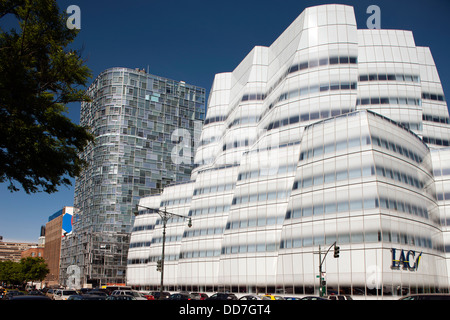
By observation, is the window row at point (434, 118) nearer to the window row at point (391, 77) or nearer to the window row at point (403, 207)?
the window row at point (391, 77)

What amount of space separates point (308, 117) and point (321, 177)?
14919 millimetres

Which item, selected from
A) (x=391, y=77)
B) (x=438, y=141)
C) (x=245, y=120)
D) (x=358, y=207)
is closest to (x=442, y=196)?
(x=438, y=141)

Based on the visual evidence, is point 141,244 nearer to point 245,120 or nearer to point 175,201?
point 175,201

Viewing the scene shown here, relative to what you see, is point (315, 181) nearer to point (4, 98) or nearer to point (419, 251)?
point (419, 251)

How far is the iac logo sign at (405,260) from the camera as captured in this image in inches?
1791

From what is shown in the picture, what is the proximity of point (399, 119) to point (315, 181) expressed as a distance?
24290mm

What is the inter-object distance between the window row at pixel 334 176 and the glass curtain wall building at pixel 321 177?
5.4 inches

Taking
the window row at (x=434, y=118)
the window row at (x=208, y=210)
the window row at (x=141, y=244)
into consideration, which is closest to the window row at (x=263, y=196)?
the window row at (x=208, y=210)

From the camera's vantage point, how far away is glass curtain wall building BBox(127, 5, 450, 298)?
47.9 meters

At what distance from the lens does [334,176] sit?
168 feet

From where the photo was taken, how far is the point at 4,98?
54.7 ft

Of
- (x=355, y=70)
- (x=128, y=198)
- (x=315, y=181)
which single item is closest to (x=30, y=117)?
(x=315, y=181)

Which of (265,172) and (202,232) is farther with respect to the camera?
(202,232)

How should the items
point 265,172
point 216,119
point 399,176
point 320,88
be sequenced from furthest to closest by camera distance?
point 216,119 → point 320,88 → point 265,172 → point 399,176
